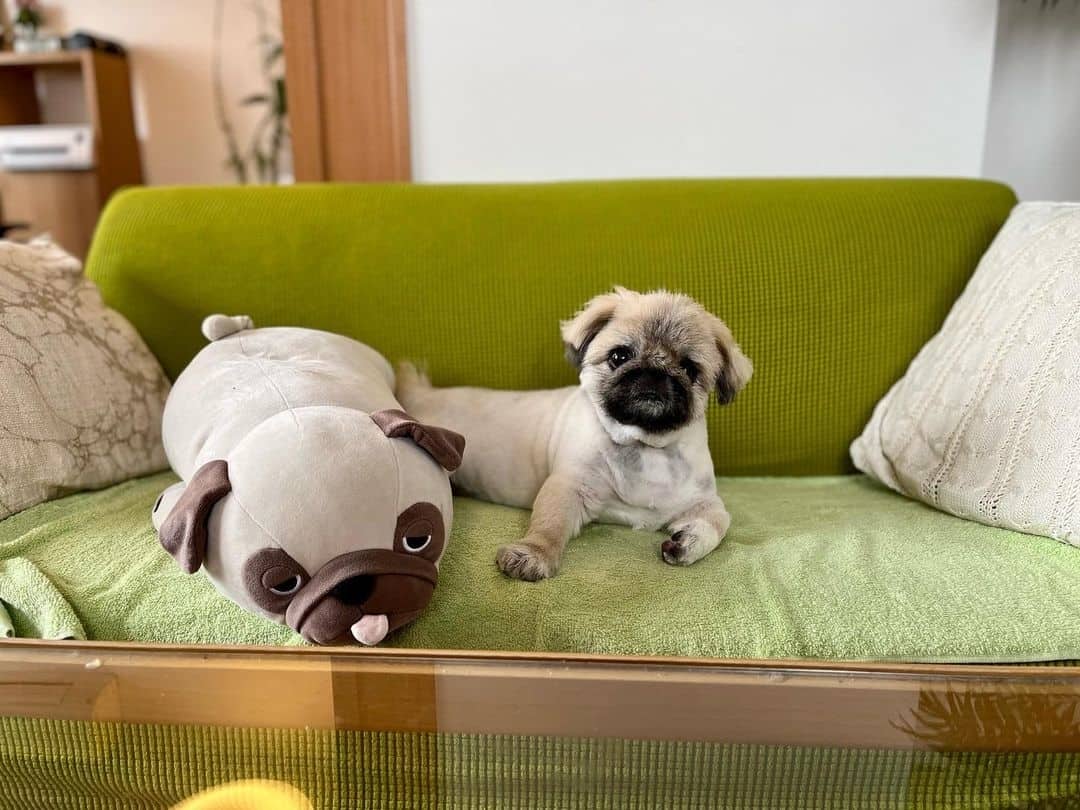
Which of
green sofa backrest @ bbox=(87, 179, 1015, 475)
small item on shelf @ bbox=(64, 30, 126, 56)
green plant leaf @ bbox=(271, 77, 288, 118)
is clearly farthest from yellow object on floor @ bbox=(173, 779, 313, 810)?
small item on shelf @ bbox=(64, 30, 126, 56)

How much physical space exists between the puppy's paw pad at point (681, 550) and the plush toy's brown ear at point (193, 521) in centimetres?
60

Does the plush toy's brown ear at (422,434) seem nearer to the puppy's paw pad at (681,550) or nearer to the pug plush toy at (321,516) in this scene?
the pug plush toy at (321,516)

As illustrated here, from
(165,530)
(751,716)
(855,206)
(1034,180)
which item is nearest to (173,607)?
(165,530)

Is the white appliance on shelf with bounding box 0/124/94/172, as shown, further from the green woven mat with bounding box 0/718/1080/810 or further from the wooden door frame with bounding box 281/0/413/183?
the green woven mat with bounding box 0/718/1080/810

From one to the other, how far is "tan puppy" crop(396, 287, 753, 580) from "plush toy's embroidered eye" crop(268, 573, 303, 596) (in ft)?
0.99

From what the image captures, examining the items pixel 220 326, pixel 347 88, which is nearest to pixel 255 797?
pixel 220 326

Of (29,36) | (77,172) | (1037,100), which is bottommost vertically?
(77,172)

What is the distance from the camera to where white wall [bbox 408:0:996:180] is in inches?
80.6

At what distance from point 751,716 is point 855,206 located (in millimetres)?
1212

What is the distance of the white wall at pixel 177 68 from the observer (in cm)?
425

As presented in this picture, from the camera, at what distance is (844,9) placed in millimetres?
2027

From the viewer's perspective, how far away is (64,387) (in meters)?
1.26

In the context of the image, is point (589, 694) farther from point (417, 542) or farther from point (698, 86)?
point (698, 86)

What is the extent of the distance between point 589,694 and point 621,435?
1.88 feet
